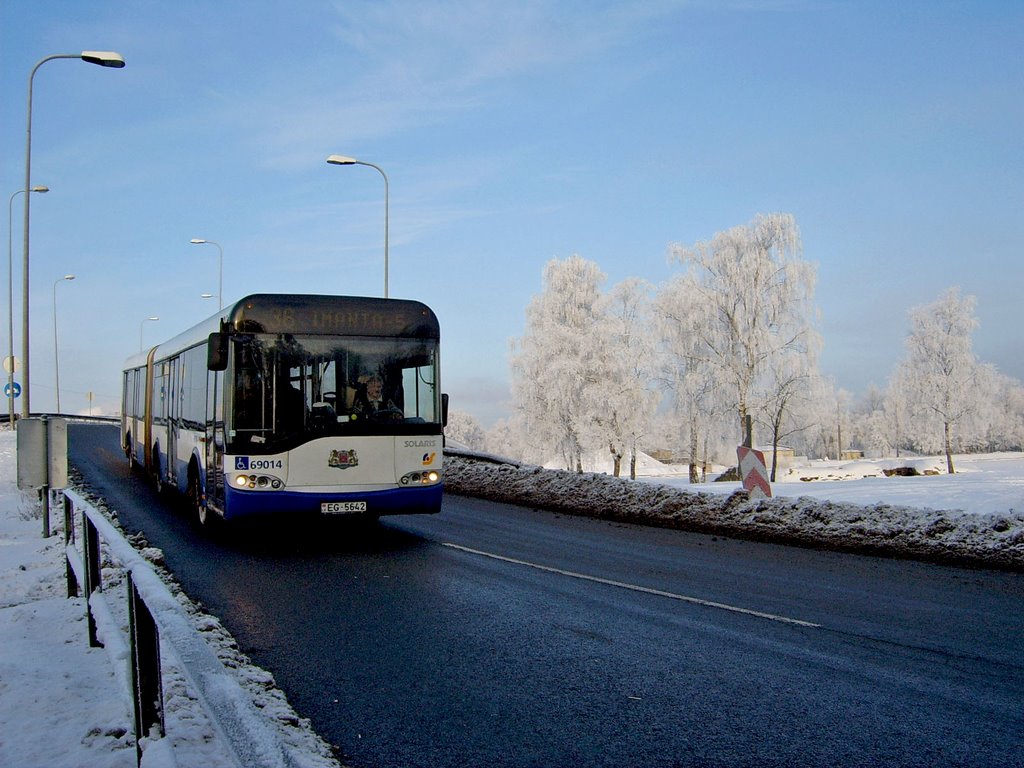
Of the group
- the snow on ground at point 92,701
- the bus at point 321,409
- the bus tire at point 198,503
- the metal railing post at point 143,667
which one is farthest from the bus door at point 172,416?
the metal railing post at point 143,667

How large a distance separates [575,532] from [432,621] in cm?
630

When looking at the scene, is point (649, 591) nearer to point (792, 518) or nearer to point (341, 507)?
point (341, 507)

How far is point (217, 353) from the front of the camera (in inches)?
408

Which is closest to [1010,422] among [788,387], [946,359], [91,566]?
[946,359]

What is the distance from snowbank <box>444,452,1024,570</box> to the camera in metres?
10.3

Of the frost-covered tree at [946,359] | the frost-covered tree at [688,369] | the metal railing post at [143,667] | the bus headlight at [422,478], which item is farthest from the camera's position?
the frost-covered tree at [946,359]

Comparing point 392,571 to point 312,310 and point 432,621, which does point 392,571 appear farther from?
point 312,310

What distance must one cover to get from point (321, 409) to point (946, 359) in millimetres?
55717

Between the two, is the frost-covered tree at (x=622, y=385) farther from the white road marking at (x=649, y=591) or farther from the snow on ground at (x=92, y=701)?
the snow on ground at (x=92, y=701)

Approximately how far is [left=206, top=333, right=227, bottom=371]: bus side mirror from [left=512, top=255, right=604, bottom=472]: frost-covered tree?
36.5 m

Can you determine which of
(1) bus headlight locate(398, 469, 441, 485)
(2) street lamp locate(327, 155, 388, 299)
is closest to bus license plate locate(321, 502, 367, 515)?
(1) bus headlight locate(398, 469, 441, 485)

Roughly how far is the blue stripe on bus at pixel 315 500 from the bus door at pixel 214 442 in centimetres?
35

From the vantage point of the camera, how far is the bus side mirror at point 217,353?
10312mm

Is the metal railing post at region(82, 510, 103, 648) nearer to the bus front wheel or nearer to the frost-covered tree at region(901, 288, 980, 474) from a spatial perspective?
the bus front wheel
